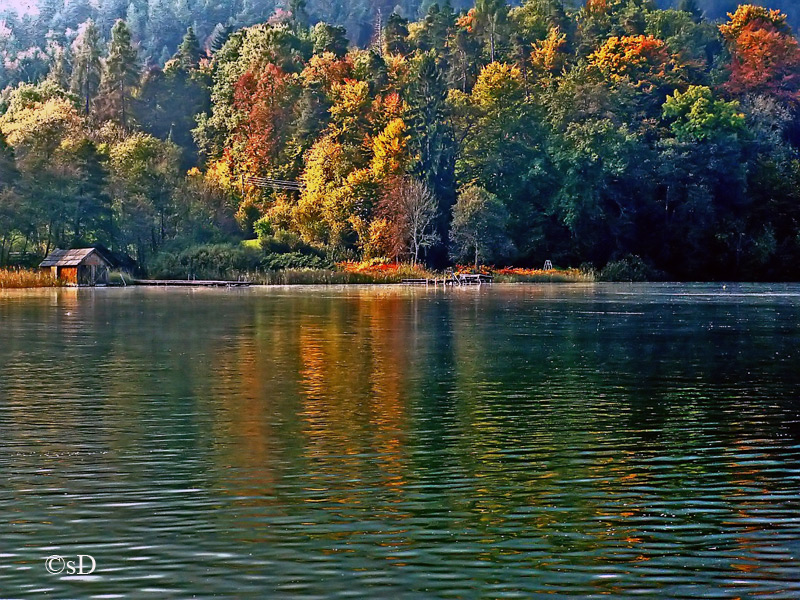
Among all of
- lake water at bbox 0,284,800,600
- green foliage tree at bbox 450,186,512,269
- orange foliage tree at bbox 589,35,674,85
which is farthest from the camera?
orange foliage tree at bbox 589,35,674,85

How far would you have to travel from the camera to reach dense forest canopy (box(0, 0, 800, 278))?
98.9 meters

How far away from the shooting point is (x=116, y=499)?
49.4ft

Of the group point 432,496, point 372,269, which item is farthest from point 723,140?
point 432,496

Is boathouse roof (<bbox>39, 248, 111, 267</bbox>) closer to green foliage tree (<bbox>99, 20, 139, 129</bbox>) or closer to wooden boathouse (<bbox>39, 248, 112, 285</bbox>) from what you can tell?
wooden boathouse (<bbox>39, 248, 112, 285</bbox>)

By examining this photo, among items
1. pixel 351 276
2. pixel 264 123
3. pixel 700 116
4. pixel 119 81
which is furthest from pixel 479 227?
pixel 119 81

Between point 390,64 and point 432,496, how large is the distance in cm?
11437

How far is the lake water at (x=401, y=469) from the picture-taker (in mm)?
12023

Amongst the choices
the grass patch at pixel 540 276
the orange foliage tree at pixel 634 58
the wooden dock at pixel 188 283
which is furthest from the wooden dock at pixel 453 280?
the orange foliage tree at pixel 634 58

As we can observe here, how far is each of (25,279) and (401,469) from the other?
7348 cm

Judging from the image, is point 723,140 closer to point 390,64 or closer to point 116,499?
point 390,64

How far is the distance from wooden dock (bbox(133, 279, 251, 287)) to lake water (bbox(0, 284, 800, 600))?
52114 millimetres

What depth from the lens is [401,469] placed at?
1712 cm

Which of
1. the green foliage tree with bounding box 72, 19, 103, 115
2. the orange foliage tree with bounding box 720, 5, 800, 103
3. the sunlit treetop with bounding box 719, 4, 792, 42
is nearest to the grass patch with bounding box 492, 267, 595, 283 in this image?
the orange foliage tree with bounding box 720, 5, 800, 103

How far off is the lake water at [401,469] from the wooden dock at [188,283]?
171 feet
